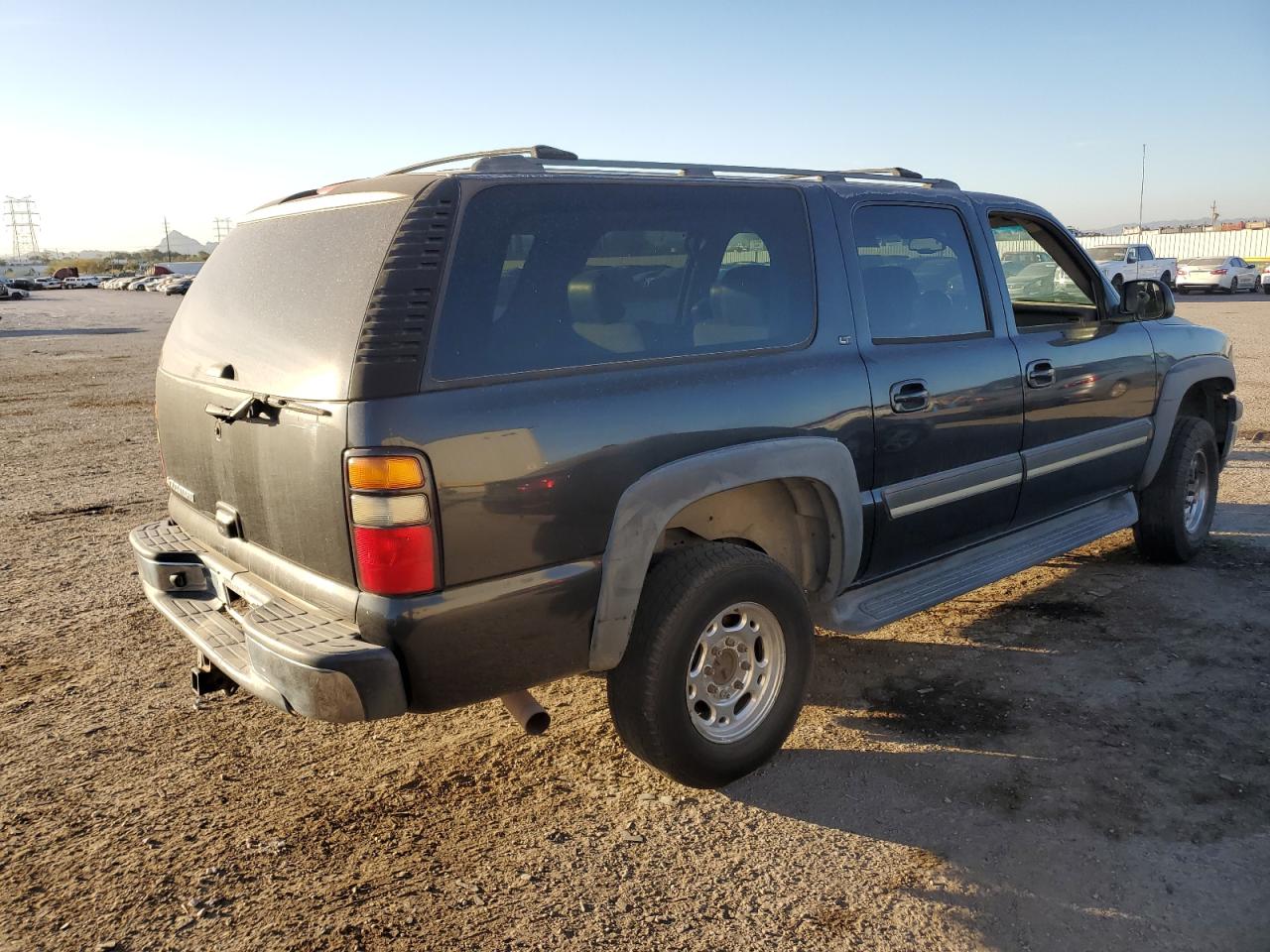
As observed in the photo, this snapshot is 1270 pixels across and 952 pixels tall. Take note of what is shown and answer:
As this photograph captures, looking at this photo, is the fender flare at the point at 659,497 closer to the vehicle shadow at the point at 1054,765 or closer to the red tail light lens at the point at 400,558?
the red tail light lens at the point at 400,558

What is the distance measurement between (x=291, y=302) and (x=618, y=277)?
38.9 inches

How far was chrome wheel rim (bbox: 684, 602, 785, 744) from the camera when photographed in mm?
3223

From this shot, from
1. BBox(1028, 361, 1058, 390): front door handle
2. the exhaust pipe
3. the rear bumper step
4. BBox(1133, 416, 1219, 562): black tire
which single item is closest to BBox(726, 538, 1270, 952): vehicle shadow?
BBox(1133, 416, 1219, 562): black tire

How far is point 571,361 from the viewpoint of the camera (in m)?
2.86

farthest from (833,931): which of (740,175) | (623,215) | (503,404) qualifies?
(740,175)

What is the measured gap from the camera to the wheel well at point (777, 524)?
342 centimetres

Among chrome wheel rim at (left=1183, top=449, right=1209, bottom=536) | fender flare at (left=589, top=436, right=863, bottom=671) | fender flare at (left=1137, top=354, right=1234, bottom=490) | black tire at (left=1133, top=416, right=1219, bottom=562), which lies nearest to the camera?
fender flare at (left=589, top=436, right=863, bottom=671)

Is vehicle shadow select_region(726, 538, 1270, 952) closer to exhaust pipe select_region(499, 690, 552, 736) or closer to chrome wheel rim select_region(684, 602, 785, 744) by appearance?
chrome wheel rim select_region(684, 602, 785, 744)

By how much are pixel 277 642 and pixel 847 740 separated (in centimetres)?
206

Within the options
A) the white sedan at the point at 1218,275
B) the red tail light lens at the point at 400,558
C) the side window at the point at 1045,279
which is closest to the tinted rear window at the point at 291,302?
the red tail light lens at the point at 400,558

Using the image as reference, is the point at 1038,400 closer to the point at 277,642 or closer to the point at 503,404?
the point at 503,404

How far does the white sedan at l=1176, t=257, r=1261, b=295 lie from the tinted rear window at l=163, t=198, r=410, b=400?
34363mm

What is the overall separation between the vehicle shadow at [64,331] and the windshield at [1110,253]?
27.4m

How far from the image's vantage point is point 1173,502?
17.5ft
